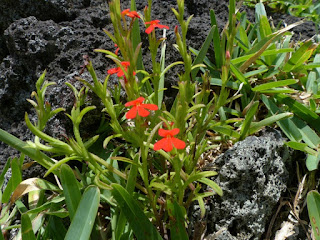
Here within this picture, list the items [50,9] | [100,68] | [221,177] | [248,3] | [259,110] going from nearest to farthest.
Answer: [221,177], [100,68], [259,110], [50,9], [248,3]

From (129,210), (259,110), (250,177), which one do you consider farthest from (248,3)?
(129,210)

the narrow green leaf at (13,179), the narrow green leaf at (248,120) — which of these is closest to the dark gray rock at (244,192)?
the narrow green leaf at (248,120)

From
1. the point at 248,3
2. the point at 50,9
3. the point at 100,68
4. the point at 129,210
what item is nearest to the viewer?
the point at 129,210

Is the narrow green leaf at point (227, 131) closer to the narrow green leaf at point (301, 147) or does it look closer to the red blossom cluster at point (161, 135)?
the narrow green leaf at point (301, 147)

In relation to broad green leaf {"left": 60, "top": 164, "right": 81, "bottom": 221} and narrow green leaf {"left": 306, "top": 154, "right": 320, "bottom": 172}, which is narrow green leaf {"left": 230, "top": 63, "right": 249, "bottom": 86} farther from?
broad green leaf {"left": 60, "top": 164, "right": 81, "bottom": 221}

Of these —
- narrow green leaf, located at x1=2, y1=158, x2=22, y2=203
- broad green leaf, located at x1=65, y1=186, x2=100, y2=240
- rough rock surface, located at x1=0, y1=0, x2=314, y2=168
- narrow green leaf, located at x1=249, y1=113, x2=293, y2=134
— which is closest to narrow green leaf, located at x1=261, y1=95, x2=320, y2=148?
narrow green leaf, located at x1=249, y1=113, x2=293, y2=134

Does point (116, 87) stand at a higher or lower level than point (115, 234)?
higher

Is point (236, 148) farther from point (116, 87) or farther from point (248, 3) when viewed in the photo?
point (248, 3)
